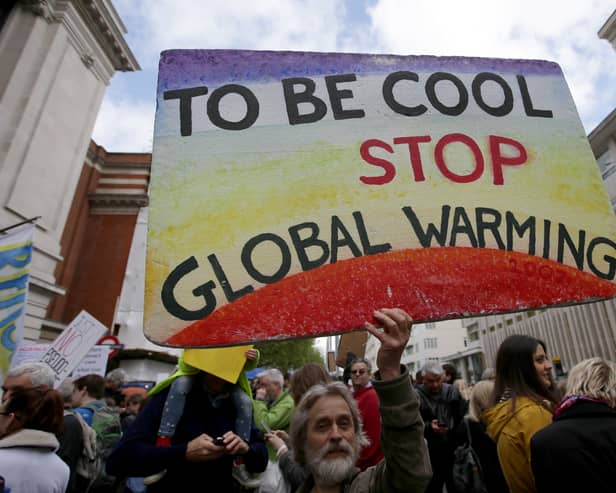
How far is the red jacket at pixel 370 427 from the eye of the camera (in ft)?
9.90

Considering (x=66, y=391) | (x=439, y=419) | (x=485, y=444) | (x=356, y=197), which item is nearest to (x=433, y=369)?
(x=439, y=419)

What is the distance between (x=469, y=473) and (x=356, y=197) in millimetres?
3061

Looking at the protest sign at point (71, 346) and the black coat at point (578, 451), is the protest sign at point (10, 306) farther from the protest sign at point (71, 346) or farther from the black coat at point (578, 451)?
the black coat at point (578, 451)

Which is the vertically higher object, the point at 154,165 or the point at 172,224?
the point at 154,165

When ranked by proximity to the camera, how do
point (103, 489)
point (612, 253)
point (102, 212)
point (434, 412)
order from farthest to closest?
point (102, 212), point (434, 412), point (103, 489), point (612, 253)

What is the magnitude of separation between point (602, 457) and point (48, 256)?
45.9 ft

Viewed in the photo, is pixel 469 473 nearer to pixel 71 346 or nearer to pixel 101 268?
pixel 71 346

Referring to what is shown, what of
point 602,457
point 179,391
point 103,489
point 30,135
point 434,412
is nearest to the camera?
point 602,457

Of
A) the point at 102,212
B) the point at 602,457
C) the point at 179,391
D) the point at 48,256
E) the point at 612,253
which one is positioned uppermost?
the point at 102,212

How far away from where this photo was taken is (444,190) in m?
1.49

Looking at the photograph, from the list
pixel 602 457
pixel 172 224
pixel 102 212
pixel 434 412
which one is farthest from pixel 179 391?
pixel 102 212

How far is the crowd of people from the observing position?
1.30 m

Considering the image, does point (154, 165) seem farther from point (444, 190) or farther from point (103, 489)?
point (103, 489)

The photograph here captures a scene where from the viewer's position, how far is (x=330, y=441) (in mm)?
1756
